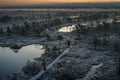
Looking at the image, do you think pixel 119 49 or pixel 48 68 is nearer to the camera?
pixel 48 68

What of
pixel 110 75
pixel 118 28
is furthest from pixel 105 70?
pixel 118 28

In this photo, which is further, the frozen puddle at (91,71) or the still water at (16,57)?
the still water at (16,57)

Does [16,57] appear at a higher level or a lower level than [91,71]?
lower

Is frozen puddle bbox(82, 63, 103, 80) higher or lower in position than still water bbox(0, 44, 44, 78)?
higher

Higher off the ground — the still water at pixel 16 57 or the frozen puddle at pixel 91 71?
the frozen puddle at pixel 91 71

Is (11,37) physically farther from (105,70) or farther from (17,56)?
(105,70)

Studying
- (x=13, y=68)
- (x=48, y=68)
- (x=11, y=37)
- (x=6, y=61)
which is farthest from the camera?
(x=11, y=37)

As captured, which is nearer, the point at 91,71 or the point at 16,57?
the point at 91,71

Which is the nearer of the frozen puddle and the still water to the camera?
the frozen puddle
